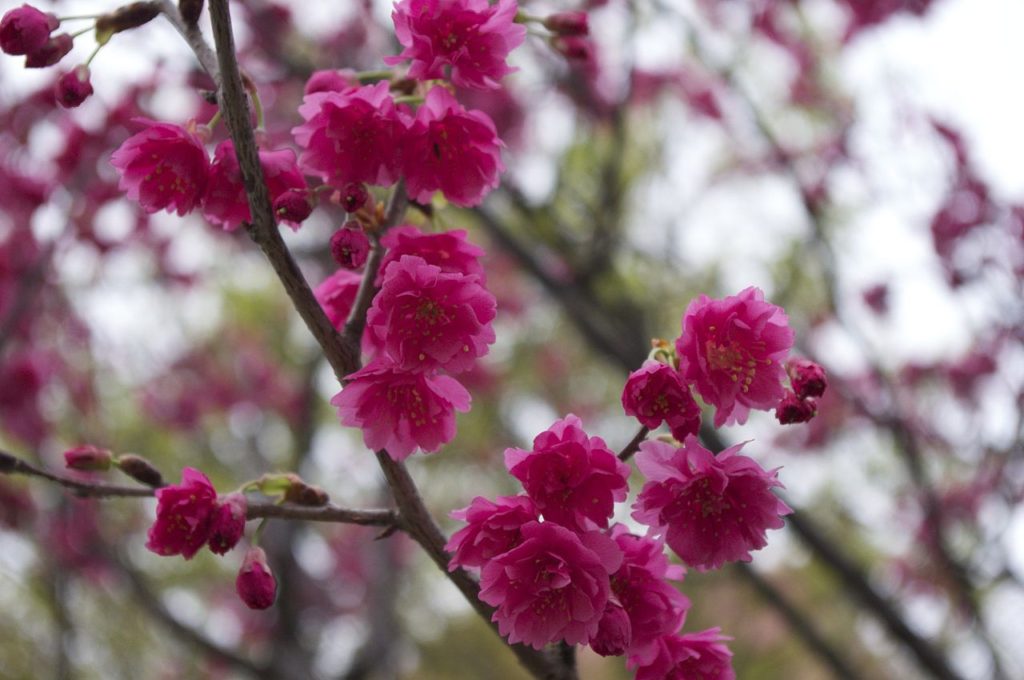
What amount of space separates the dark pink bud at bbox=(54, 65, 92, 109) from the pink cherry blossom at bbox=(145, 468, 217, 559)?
69 centimetres

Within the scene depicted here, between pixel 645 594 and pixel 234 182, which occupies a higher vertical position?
pixel 234 182

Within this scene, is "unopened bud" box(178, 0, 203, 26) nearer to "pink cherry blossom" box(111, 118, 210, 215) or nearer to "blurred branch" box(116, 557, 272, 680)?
"pink cherry blossom" box(111, 118, 210, 215)

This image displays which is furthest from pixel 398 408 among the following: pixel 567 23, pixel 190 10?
pixel 567 23

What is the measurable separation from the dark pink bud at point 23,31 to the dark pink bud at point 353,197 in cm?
58

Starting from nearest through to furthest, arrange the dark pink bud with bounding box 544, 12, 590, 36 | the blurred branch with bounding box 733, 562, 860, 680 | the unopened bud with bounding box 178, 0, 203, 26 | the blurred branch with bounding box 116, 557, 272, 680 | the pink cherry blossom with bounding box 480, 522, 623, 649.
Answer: the pink cherry blossom with bounding box 480, 522, 623, 649 → the unopened bud with bounding box 178, 0, 203, 26 → the dark pink bud with bounding box 544, 12, 590, 36 → the blurred branch with bounding box 733, 562, 860, 680 → the blurred branch with bounding box 116, 557, 272, 680

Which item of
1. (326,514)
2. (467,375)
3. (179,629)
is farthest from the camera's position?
(467,375)

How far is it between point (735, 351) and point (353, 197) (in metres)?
0.66

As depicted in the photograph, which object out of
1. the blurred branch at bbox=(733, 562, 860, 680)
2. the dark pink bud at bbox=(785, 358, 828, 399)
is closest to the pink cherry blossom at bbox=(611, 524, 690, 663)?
the dark pink bud at bbox=(785, 358, 828, 399)

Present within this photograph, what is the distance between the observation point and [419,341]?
1.33 m

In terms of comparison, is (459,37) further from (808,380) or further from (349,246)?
(808,380)

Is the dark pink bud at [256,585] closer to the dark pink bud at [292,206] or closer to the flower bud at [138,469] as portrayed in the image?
the flower bud at [138,469]

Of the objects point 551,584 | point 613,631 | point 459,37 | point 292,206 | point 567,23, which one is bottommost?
point 613,631

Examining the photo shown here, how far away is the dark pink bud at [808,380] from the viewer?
4.69 feet

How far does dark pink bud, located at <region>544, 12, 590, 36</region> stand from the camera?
1915mm
